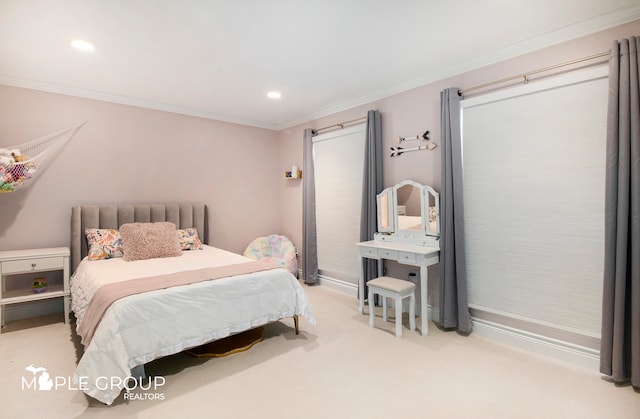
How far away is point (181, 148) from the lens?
4.31 metres

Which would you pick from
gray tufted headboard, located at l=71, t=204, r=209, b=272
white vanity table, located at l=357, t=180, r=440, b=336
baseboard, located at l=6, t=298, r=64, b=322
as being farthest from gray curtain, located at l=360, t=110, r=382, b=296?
baseboard, located at l=6, t=298, r=64, b=322

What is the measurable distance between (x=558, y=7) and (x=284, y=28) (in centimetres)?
189

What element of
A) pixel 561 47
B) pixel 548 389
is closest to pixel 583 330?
pixel 548 389

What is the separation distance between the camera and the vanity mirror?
321cm

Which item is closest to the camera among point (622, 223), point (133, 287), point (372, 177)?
point (622, 223)

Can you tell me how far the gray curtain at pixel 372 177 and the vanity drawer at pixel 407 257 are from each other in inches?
25.2

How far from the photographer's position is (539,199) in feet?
8.36

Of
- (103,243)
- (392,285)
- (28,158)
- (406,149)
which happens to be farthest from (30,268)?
A: (406,149)

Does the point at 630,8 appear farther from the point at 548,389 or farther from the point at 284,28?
the point at 548,389

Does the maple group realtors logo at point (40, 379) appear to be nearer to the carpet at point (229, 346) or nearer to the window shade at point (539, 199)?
the carpet at point (229, 346)

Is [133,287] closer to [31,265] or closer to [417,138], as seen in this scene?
[31,265]

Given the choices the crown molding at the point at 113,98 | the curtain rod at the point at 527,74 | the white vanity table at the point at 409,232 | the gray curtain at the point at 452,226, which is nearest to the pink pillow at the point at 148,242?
the crown molding at the point at 113,98

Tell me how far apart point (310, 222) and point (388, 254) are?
5.34 feet

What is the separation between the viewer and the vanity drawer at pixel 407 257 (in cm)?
302
